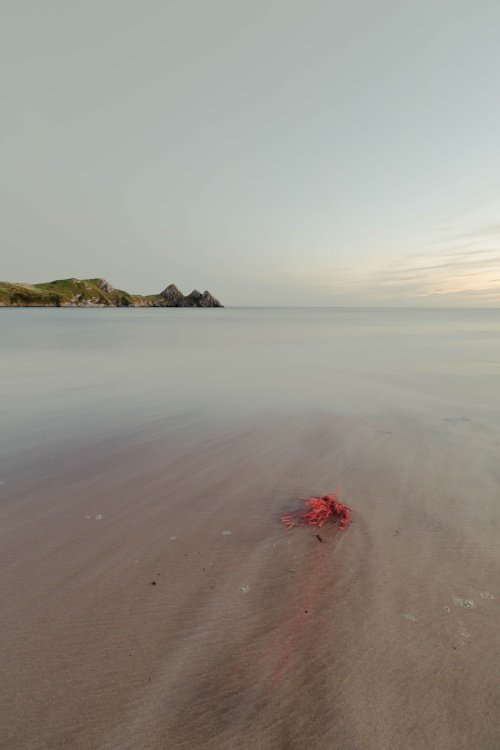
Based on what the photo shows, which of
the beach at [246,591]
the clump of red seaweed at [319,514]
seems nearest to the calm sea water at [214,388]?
the beach at [246,591]

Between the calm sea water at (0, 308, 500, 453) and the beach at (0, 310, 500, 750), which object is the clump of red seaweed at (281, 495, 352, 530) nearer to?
the beach at (0, 310, 500, 750)

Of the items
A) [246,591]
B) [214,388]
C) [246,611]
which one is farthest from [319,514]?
[214,388]

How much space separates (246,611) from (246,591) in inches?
8.3

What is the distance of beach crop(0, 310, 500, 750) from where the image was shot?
2.23 meters

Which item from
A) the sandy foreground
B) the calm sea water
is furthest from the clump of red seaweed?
the calm sea water

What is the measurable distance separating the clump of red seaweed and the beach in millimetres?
160

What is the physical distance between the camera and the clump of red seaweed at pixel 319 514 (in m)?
4.22

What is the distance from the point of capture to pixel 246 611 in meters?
2.99

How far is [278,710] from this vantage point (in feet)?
7.43

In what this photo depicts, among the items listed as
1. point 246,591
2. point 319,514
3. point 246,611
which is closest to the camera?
point 246,611

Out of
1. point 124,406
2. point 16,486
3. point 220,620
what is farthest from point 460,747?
point 124,406

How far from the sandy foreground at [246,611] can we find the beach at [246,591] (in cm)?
1

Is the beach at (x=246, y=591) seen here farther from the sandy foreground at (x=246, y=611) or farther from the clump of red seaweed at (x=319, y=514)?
the clump of red seaweed at (x=319, y=514)

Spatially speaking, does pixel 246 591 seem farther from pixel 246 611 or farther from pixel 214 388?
pixel 214 388
